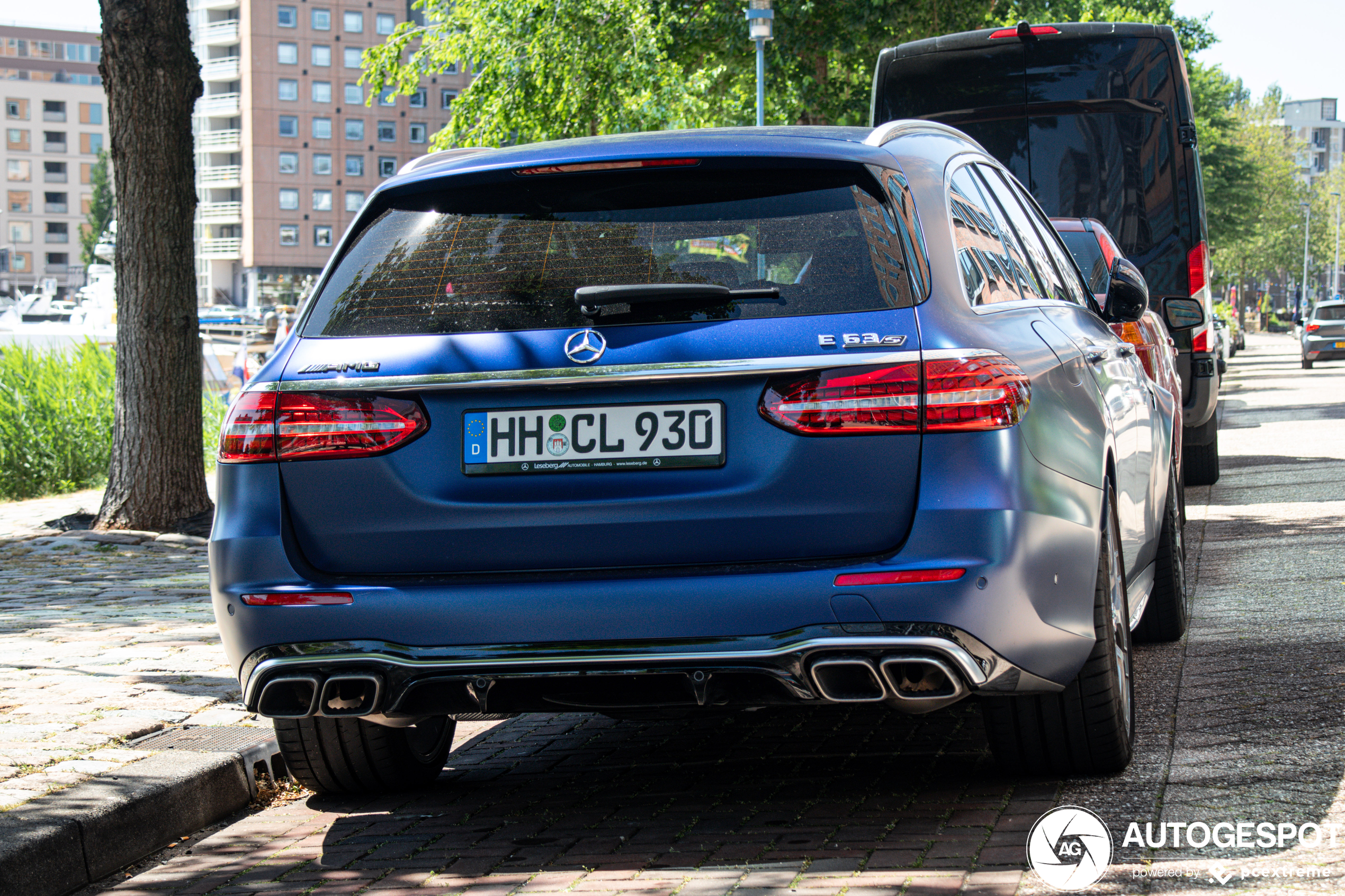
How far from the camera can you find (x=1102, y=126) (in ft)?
38.0

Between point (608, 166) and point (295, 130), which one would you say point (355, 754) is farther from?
point (295, 130)

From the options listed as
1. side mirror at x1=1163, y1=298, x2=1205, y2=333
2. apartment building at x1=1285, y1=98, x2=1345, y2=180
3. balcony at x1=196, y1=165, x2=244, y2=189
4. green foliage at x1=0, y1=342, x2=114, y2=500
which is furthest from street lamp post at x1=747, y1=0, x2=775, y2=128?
apartment building at x1=1285, y1=98, x2=1345, y2=180

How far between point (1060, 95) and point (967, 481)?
890cm

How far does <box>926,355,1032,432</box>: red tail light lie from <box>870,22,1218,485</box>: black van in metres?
7.90

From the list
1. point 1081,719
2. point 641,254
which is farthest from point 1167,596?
point 641,254

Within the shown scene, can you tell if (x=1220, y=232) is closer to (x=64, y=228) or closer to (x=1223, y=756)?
(x=1223, y=756)

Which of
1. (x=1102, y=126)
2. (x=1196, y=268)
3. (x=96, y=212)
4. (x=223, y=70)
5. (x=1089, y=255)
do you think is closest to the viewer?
(x=1089, y=255)

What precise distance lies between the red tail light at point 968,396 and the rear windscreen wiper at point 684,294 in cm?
39

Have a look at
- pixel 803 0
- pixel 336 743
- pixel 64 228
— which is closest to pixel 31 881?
pixel 336 743

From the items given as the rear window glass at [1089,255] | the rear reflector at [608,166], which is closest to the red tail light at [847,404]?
the rear reflector at [608,166]

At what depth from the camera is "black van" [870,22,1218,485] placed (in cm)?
1131

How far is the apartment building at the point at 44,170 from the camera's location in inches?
5684

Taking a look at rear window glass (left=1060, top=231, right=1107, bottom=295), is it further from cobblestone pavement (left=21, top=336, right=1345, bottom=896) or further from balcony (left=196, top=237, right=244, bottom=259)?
balcony (left=196, top=237, right=244, bottom=259)

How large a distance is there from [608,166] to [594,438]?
674 millimetres
